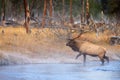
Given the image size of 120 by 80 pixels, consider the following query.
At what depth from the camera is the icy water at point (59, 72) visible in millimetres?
21703

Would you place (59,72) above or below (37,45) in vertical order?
below

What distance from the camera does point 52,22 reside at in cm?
3822

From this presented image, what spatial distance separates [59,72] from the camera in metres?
24.0

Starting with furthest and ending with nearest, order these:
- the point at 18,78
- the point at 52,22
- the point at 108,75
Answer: the point at 52,22 → the point at 108,75 → the point at 18,78

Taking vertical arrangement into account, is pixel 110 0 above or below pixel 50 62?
above

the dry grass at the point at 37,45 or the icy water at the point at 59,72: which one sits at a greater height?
the dry grass at the point at 37,45

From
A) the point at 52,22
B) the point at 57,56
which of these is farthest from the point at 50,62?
Result: the point at 52,22

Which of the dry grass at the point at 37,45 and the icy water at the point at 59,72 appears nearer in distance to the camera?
the icy water at the point at 59,72

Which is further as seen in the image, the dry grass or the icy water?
the dry grass

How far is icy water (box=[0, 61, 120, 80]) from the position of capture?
21703 millimetres

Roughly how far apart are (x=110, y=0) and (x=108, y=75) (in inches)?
839

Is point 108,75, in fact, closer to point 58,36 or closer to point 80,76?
point 80,76

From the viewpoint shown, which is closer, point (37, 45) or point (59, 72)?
point (59, 72)

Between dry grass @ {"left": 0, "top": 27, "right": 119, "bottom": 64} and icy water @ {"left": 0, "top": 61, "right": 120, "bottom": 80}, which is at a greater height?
dry grass @ {"left": 0, "top": 27, "right": 119, "bottom": 64}
